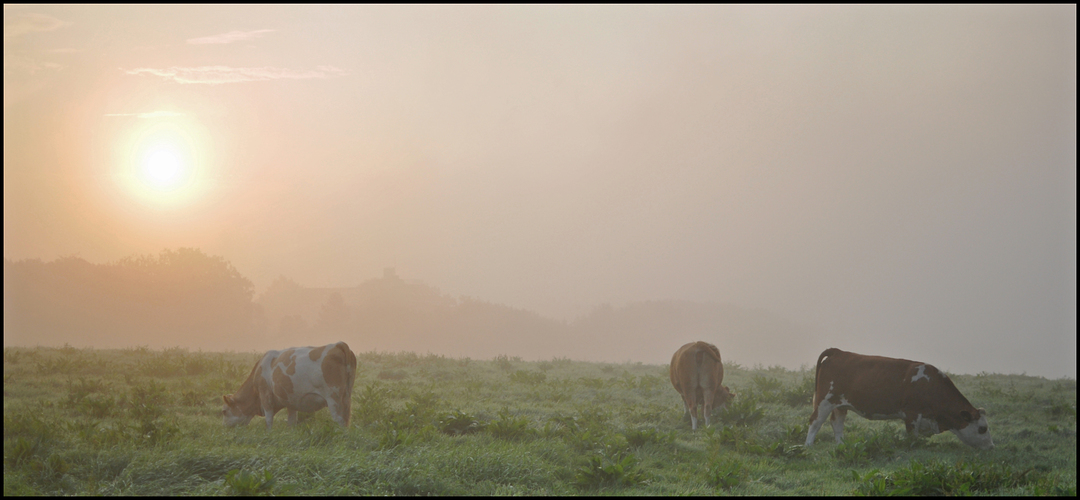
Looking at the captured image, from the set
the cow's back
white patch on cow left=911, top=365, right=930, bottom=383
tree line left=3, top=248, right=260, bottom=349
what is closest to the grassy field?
the cow's back

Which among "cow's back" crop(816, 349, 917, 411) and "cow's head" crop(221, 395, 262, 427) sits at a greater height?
"cow's back" crop(816, 349, 917, 411)

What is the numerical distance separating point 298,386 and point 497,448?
4957 mm

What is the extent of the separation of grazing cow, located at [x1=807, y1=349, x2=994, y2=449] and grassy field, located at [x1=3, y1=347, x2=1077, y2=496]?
13.0 inches

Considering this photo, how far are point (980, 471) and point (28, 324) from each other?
76.8 meters

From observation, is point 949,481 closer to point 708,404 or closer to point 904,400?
point 904,400

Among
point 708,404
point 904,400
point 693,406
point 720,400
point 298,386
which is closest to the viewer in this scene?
point 904,400

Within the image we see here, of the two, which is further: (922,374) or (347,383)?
(347,383)

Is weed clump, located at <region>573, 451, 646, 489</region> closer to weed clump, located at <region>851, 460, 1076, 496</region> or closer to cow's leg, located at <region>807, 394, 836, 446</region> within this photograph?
weed clump, located at <region>851, 460, 1076, 496</region>

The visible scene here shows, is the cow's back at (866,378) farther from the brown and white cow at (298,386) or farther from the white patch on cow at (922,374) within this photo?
the brown and white cow at (298,386)

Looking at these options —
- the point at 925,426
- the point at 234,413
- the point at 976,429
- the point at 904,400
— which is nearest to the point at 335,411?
the point at 234,413

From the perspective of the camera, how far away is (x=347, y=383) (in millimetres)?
12984

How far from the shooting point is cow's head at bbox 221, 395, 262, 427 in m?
13.2

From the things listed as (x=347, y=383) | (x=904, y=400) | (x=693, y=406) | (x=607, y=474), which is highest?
(x=904, y=400)

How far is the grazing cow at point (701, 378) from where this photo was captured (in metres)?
14.6
